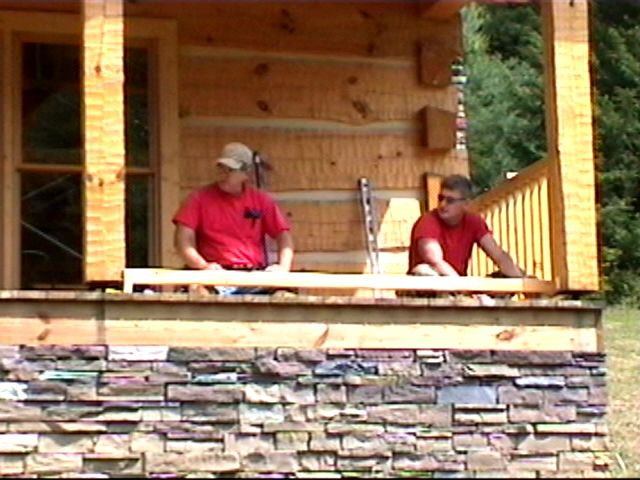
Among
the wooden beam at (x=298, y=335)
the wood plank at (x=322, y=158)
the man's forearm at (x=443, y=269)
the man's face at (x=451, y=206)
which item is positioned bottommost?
the wooden beam at (x=298, y=335)

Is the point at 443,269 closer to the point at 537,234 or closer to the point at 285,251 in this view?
the point at 285,251

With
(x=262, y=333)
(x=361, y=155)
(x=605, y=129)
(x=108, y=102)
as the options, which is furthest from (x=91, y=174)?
(x=605, y=129)

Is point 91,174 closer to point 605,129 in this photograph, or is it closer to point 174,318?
point 174,318

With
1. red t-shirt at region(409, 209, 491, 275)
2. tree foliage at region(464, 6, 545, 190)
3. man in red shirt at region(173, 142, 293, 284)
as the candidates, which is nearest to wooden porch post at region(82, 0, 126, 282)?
man in red shirt at region(173, 142, 293, 284)

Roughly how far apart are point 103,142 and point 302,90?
283 centimetres

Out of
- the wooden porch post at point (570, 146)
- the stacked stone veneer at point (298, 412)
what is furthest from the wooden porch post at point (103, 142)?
the wooden porch post at point (570, 146)

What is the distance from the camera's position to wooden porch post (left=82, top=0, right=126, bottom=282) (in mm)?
8008

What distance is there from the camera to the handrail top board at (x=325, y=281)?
8180 mm

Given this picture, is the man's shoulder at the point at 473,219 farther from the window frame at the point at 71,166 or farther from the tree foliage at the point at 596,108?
the tree foliage at the point at 596,108

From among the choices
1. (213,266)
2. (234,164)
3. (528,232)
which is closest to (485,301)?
(213,266)

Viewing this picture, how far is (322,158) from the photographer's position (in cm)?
1071

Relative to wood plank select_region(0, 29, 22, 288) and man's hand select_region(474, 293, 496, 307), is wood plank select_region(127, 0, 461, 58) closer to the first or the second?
wood plank select_region(0, 29, 22, 288)

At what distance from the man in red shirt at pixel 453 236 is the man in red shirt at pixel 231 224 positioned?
2.35ft

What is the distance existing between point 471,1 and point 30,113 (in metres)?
2.84
